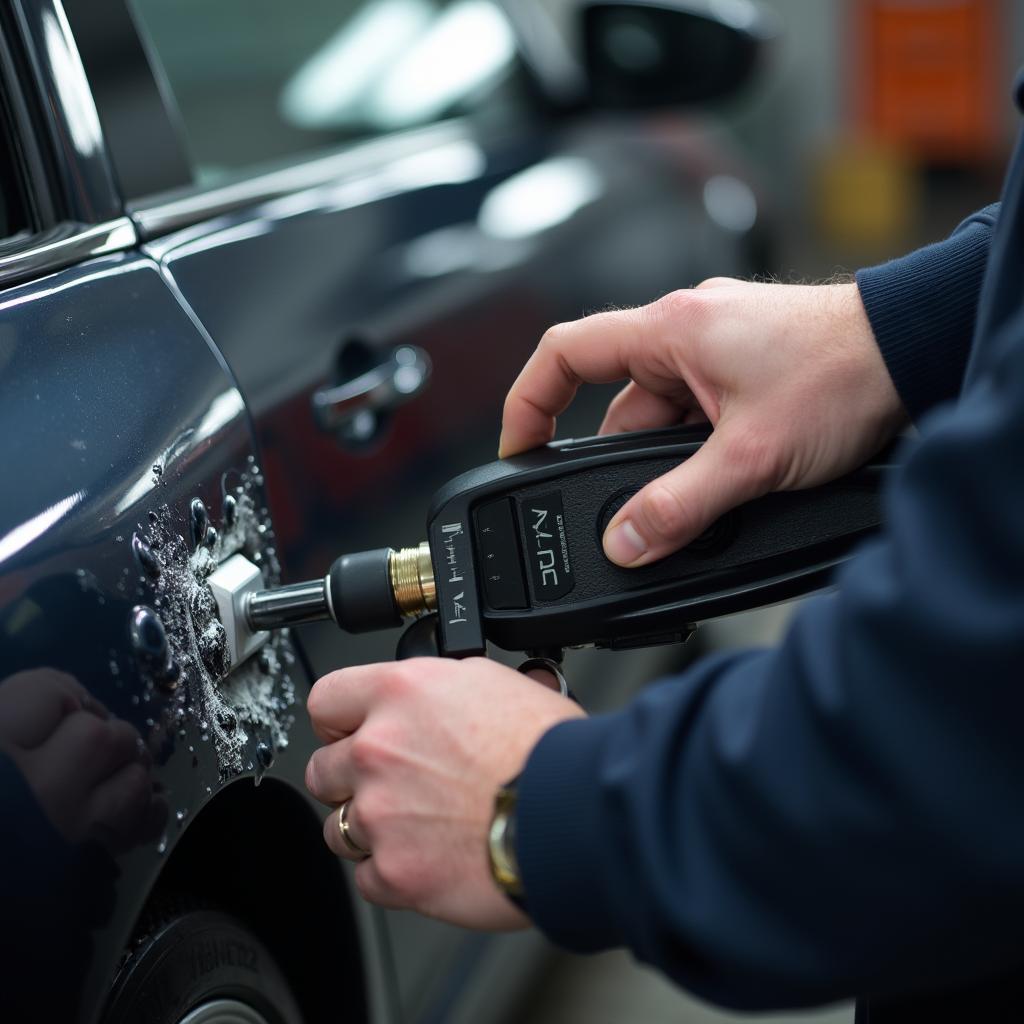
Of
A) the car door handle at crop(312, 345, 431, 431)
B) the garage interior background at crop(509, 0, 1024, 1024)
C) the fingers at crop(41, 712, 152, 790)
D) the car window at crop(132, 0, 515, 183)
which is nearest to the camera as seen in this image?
the fingers at crop(41, 712, 152, 790)

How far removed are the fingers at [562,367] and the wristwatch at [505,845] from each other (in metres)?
0.42

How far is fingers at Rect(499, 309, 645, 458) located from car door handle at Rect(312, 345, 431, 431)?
204mm

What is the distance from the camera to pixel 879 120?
24.7 ft

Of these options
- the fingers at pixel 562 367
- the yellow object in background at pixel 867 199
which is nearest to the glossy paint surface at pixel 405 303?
the fingers at pixel 562 367

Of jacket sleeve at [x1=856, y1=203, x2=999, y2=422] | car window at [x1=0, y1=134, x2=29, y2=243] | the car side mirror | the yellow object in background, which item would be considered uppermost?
car window at [x1=0, y1=134, x2=29, y2=243]

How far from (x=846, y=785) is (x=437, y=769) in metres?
0.30

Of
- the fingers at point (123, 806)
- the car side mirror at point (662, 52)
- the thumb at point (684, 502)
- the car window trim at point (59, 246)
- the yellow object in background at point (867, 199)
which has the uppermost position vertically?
the car window trim at point (59, 246)

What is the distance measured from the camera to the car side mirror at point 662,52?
8.02 ft

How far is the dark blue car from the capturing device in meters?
0.89

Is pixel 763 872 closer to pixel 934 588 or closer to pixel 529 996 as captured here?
pixel 934 588

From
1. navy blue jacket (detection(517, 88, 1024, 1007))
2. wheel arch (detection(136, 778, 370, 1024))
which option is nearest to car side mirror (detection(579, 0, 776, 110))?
wheel arch (detection(136, 778, 370, 1024))

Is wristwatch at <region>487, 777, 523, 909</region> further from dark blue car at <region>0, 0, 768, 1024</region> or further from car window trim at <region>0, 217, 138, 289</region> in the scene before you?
car window trim at <region>0, 217, 138, 289</region>

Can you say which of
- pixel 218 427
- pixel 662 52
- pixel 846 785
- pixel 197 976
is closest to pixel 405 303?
pixel 218 427

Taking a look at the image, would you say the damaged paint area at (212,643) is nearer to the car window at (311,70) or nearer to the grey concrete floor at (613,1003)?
the car window at (311,70)
